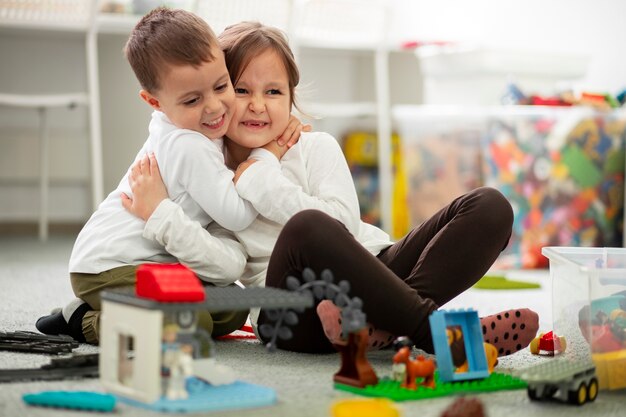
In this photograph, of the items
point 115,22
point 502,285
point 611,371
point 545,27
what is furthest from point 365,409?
point 545,27

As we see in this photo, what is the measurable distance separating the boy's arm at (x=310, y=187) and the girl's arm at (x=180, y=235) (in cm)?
7

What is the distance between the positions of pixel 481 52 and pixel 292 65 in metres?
1.54

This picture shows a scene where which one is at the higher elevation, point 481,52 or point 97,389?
point 481,52

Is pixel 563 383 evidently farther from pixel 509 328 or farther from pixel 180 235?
pixel 180 235

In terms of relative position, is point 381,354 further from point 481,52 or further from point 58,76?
point 58,76

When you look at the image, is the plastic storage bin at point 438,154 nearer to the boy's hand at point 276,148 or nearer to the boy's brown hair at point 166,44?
the boy's hand at point 276,148

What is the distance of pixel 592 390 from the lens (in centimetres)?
98

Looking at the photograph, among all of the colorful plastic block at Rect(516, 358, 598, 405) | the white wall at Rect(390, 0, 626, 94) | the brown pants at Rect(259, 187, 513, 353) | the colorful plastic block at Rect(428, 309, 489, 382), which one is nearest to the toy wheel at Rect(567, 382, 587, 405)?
the colorful plastic block at Rect(516, 358, 598, 405)

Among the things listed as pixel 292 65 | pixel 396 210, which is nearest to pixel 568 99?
pixel 396 210

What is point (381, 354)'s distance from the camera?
48.8 inches

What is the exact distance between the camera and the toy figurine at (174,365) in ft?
2.89

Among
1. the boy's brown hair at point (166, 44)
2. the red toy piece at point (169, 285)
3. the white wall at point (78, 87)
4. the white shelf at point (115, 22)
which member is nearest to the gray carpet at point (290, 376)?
the red toy piece at point (169, 285)

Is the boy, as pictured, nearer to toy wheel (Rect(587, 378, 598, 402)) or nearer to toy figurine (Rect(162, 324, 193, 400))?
toy figurine (Rect(162, 324, 193, 400))

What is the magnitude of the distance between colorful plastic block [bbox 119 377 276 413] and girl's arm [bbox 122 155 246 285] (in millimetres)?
280
